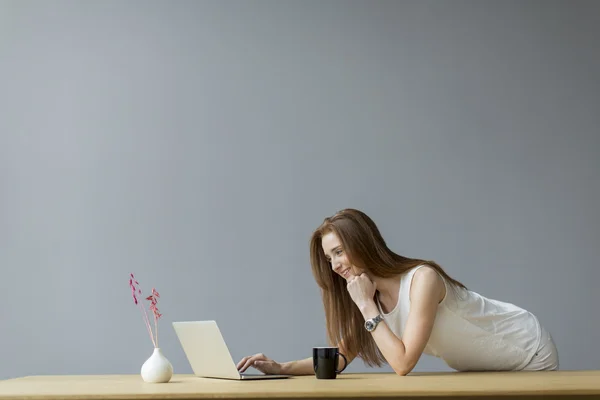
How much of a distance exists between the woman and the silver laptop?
30 cm

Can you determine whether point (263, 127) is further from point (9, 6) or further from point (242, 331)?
point (9, 6)

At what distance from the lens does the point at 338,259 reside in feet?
7.95

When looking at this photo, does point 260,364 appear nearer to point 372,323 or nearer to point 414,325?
point 372,323

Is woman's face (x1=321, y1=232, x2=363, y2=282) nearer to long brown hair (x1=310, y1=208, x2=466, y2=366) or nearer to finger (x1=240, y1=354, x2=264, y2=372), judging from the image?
long brown hair (x1=310, y1=208, x2=466, y2=366)

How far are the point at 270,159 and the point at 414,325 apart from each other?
58.1 inches

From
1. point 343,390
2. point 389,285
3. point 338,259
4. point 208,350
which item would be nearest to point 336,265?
point 338,259

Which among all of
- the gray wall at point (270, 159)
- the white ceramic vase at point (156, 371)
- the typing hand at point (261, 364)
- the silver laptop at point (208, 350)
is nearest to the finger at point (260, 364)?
the typing hand at point (261, 364)

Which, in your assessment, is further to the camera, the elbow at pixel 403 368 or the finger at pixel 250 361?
the finger at pixel 250 361

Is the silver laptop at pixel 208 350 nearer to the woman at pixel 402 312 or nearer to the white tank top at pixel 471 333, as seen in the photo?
the woman at pixel 402 312

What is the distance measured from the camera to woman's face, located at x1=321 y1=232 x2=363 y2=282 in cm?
241

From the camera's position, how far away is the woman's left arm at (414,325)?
6.93 ft

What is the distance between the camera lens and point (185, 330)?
207cm

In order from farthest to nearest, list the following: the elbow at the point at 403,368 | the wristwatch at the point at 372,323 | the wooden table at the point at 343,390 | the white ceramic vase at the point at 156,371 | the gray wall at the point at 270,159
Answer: the gray wall at the point at 270,159 < the wristwatch at the point at 372,323 < the elbow at the point at 403,368 < the white ceramic vase at the point at 156,371 < the wooden table at the point at 343,390

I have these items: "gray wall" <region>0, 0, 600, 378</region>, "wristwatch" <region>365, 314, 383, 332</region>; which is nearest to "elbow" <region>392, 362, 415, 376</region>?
"wristwatch" <region>365, 314, 383, 332</region>
